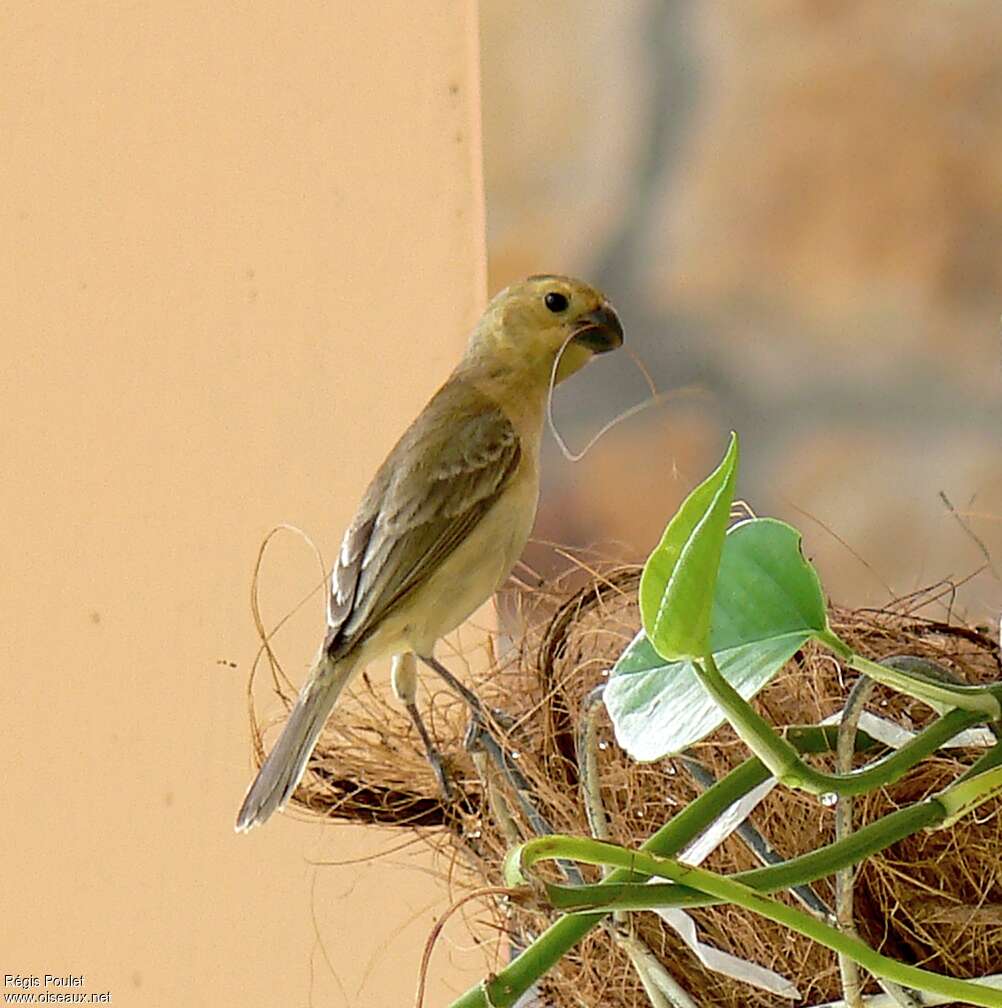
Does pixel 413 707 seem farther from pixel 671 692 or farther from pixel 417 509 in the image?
pixel 671 692

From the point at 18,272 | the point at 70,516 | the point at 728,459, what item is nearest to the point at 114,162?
the point at 18,272

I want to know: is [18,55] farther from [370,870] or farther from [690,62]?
[370,870]

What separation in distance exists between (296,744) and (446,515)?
0.46ft

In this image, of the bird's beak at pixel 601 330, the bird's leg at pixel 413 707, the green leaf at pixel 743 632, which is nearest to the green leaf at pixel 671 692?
the green leaf at pixel 743 632

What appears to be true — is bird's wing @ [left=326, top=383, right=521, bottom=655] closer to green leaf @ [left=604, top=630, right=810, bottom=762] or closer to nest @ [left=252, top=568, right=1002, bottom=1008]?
nest @ [left=252, top=568, right=1002, bottom=1008]

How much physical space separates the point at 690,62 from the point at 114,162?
0.56 m

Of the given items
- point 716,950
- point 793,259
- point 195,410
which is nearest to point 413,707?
point 716,950

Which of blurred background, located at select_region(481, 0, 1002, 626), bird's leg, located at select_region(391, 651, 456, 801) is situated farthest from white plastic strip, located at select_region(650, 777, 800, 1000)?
blurred background, located at select_region(481, 0, 1002, 626)

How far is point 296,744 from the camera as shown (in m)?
0.64

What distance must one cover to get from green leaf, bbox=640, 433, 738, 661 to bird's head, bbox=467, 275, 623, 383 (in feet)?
1.39

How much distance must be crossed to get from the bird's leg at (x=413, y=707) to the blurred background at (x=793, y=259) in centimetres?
23

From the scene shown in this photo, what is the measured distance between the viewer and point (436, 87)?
117cm

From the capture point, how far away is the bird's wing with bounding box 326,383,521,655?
0.70 meters

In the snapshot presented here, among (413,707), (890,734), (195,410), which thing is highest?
(890,734)
